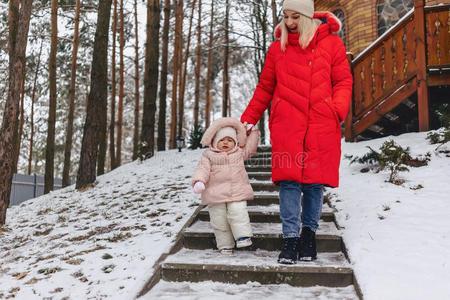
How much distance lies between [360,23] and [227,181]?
8.90 m

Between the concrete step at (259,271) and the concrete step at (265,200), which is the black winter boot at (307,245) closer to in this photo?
the concrete step at (259,271)

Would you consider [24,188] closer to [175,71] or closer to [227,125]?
[175,71]

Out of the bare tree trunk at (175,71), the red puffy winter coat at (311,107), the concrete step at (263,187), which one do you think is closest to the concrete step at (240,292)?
the red puffy winter coat at (311,107)

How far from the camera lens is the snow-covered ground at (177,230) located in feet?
10.2

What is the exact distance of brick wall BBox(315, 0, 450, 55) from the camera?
35.8 ft

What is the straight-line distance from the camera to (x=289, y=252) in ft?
11.1

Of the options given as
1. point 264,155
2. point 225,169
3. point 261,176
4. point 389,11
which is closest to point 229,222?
point 225,169

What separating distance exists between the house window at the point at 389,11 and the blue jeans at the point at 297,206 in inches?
345

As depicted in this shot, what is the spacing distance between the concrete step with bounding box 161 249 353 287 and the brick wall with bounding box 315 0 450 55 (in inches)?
340

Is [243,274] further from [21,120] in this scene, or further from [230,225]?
[21,120]

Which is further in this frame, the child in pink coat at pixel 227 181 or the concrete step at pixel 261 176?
the concrete step at pixel 261 176

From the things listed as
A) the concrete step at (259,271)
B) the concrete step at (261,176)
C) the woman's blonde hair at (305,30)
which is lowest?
the concrete step at (259,271)

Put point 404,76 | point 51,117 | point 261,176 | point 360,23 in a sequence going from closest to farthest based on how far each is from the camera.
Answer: point 404,76 < point 261,176 < point 360,23 < point 51,117

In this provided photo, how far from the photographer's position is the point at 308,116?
341 cm
